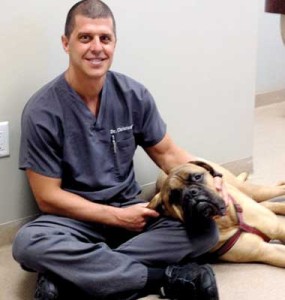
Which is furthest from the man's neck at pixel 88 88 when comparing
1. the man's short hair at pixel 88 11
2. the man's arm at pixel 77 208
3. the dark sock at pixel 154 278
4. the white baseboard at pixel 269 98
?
the white baseboard at pixel 269 98

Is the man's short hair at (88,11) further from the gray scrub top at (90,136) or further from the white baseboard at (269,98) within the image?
the white baseboard at (269,98)

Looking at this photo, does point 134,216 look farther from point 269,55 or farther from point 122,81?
point 269,55

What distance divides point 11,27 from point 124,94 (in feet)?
1.31

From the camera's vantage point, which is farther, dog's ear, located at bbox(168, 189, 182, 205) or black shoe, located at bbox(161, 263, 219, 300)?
dog's ear, located at bbox(168, 189, 182, 205)

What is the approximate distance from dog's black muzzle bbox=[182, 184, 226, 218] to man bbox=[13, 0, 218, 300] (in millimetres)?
84

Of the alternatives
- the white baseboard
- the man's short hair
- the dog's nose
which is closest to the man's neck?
the man's short hair

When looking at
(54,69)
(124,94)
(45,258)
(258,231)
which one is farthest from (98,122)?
(258,231)

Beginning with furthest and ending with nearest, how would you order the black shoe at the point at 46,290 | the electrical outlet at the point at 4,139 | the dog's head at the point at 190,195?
1. the electrical outlet at the point at 4,139
2. the dog's head at the point at 190,195
3. the black shoe at the point at 46,290

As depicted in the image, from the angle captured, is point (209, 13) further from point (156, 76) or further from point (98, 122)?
point (98, 122)

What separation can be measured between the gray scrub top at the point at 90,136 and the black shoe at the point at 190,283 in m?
0.32

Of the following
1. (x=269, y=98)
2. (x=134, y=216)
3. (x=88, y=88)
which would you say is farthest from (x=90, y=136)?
(x=269, y=98)

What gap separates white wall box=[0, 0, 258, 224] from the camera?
1.84 meters

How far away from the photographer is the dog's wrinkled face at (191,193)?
5.35 ft

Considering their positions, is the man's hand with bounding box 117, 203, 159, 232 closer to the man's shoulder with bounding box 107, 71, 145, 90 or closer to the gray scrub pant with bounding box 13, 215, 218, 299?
the gray scrub pant with bounding box 13, 215, 218, 299
